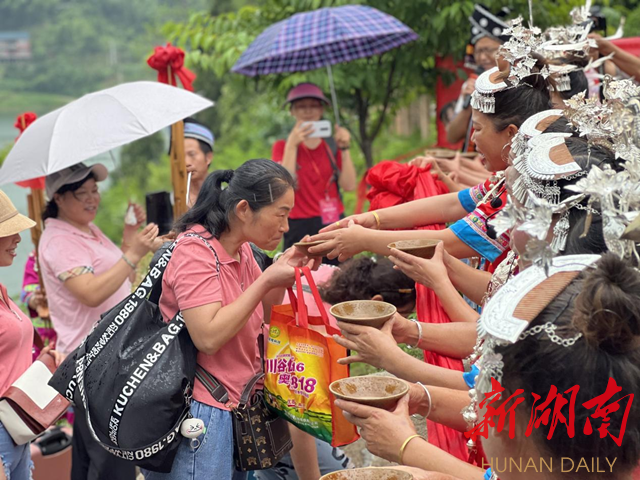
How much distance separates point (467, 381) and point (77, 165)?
8.92ft

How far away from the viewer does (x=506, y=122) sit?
9.62ft

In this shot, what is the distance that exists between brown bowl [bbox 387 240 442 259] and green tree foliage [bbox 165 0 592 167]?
14.1 ft

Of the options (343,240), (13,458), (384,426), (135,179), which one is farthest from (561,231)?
(135,179)

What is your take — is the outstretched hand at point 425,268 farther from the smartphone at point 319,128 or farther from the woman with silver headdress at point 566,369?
the smartphone at point 319,128

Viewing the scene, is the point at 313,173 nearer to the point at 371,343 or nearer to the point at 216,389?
the point at 216,389

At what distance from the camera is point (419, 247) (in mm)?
2865

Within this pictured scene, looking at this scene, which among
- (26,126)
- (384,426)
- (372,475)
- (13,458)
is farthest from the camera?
(26,126)

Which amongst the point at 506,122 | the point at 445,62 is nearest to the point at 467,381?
the point at 506,122

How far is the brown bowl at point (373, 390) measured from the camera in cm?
207

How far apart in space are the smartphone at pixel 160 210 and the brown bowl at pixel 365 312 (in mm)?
2078

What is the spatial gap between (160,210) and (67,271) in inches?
28.4

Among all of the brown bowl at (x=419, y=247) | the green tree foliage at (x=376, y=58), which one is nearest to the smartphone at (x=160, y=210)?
the brown bowl at (x=419, y=247)

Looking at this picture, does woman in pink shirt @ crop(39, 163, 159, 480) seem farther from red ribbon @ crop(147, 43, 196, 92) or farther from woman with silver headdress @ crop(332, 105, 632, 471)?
woman with silver headdress @ crop(332, 105, 632, 471)

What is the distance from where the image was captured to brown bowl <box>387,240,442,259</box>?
287cm
